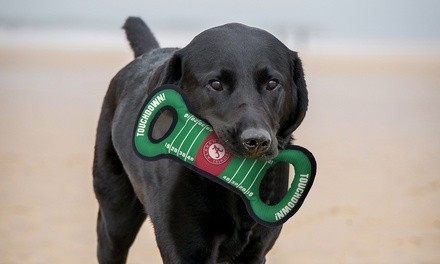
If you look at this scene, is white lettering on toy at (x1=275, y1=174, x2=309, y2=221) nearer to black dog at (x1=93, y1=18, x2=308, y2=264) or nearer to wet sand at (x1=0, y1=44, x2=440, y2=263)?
black dog at (x1=93, y1=18, x2=308, y2=264)

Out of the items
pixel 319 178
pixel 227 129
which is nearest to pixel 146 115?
pixel 227 129

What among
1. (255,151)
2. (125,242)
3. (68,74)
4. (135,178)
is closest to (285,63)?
(255,151)

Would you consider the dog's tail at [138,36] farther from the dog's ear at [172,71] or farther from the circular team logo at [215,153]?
the circular team logo at [215,153]

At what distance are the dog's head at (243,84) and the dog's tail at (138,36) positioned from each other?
1.45m

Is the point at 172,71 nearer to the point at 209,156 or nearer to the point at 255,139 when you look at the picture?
the point at 209,156

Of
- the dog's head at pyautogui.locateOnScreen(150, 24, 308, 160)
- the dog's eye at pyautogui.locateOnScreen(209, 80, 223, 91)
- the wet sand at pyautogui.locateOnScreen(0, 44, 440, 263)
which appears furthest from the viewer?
the wet sand at pyautogui.locateOnScreen(0, 44, 440, 263)

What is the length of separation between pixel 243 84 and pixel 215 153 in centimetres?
27

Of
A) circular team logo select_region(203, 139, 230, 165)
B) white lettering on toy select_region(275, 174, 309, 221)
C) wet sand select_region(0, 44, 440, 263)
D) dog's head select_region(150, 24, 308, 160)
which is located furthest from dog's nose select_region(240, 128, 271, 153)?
wet sand select_region(0, 44, 440, 263)

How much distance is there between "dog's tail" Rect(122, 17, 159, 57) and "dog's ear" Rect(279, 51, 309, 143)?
159 cm

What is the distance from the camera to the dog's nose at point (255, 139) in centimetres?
305

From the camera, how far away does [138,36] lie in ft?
16.8

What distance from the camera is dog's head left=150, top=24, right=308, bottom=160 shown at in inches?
125

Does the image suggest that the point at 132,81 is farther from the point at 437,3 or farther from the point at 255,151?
the point at 437,3

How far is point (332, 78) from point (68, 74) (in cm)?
549
